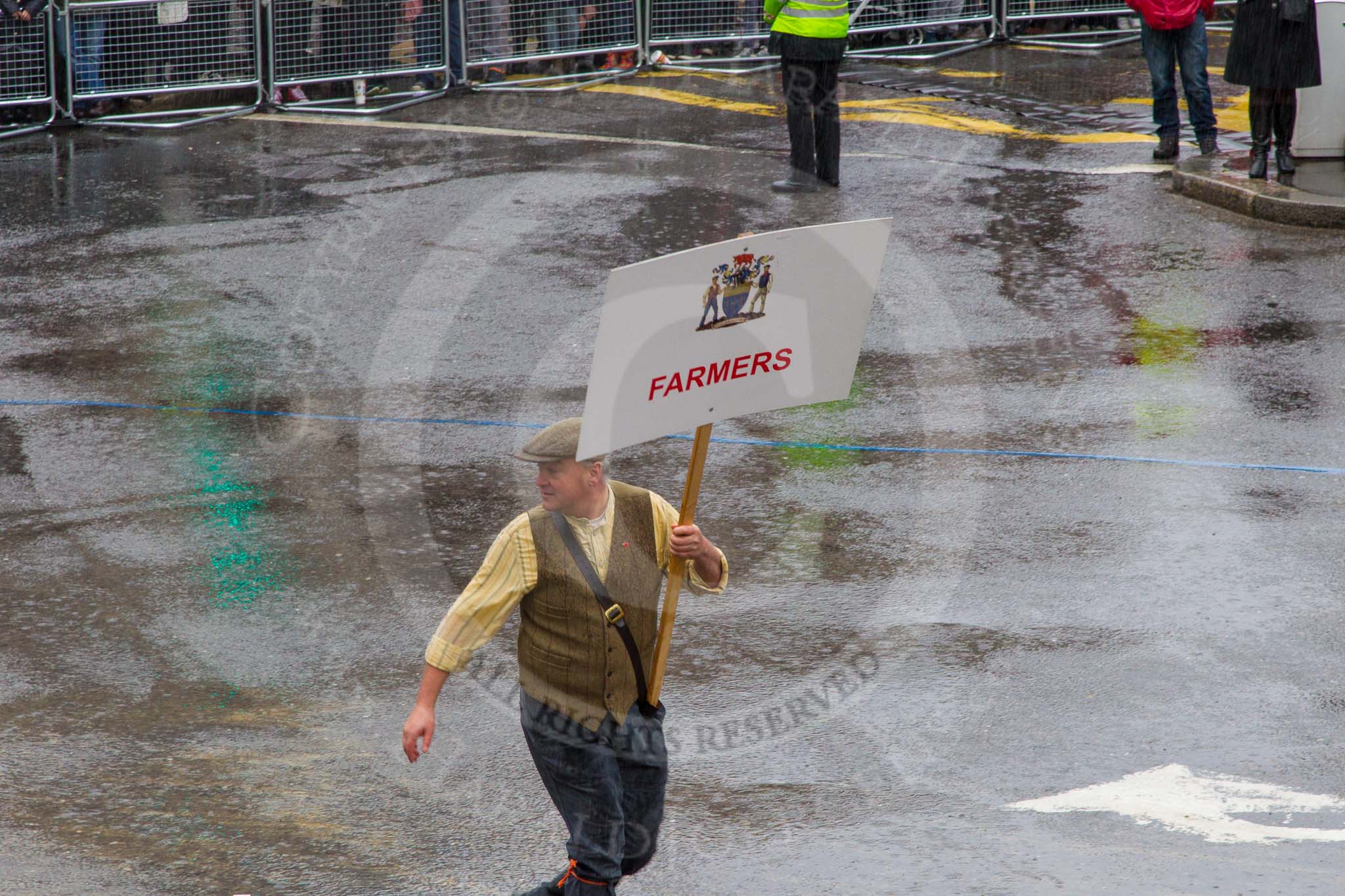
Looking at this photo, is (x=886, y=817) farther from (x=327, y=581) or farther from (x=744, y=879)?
(x=327, y=581)

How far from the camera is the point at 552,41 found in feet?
57.4

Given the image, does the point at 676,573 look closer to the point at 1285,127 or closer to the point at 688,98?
the point at 1285,127

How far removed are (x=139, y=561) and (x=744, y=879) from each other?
3.44m

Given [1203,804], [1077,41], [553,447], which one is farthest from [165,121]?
[1203,804]

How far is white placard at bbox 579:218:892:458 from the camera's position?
163 inches

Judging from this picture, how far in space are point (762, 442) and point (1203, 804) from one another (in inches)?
142

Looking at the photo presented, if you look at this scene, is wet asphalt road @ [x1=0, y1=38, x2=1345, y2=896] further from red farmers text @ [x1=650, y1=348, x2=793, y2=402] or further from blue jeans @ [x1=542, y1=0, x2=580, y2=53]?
blue jeans @ [x1=542, y1=0, x2=580, y2=53]

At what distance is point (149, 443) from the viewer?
845cm

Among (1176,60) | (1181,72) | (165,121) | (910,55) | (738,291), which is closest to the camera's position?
(738,291)

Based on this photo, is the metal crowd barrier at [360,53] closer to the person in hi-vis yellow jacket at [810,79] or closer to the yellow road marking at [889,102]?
the yellow road marking at [889,102]

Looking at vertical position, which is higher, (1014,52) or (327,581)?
(1014,52)

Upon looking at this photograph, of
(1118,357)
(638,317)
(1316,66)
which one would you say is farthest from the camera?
(1316,66)

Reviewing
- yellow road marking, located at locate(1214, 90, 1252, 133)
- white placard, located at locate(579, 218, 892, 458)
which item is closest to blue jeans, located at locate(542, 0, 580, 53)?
yellow road marking, located at locate(1214, 90, 1252, 133)

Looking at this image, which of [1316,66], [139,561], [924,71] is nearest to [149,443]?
[139,561]
